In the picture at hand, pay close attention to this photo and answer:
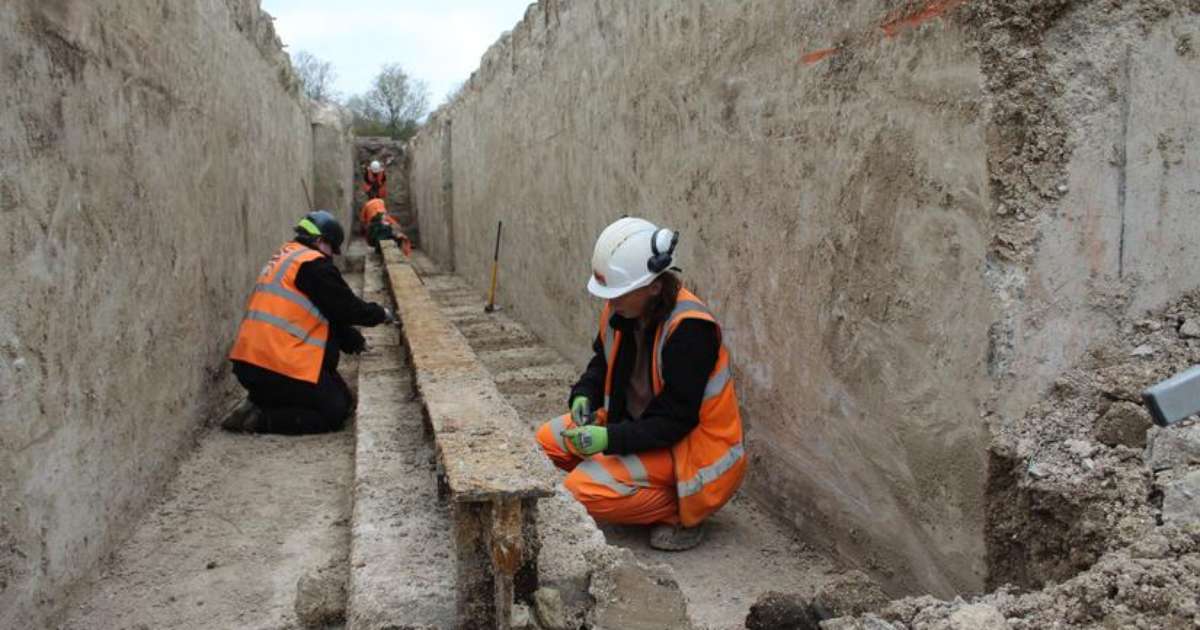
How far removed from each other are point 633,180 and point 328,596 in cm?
285

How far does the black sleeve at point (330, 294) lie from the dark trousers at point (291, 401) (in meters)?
0.35

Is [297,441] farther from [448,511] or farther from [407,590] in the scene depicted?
[407,590]

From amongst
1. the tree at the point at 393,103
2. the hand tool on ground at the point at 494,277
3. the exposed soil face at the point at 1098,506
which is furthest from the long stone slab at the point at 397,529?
the tree at the point at 393,103

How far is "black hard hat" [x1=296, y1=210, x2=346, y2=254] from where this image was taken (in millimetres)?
4801

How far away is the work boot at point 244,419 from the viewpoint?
4.45 meters

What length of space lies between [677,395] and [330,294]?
2.31 m

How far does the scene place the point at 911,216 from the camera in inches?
98.0

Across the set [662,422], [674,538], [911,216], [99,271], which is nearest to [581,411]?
[662,422]

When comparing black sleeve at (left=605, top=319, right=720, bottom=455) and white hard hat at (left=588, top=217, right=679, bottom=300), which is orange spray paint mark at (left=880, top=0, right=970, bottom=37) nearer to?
white hard hat at (left=588, top=217, right=679, bottom=300)

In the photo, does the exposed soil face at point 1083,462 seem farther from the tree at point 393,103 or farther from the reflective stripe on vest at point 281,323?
the tree at point 393,103

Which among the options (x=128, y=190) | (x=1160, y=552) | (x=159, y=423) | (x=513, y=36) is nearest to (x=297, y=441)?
(x=159, y=423)

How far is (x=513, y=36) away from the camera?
7824mm

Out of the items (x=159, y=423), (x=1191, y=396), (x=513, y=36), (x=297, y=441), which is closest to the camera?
(x=1191, y=396)

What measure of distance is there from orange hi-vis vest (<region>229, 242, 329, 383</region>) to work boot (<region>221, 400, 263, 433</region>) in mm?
270
